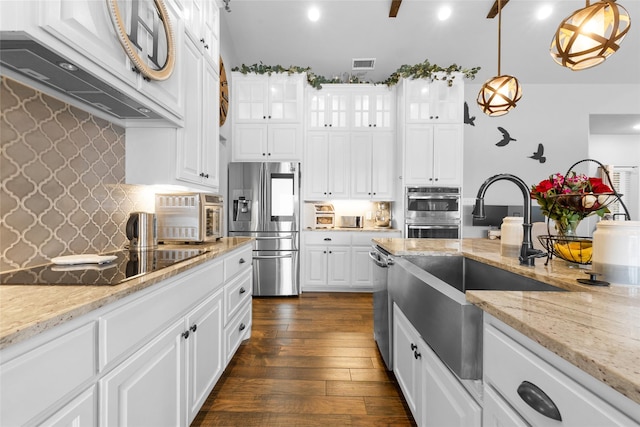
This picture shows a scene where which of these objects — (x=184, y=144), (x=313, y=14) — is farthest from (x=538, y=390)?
(x=313, y=14)

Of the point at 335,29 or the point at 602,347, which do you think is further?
the point at 335,29

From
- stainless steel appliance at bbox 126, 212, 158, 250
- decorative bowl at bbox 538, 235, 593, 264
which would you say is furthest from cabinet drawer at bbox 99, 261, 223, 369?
decorative bowl at bbox 538, 235, 593, 264

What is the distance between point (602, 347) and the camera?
522 mm

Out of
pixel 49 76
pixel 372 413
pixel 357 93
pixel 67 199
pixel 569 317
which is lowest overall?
pixel 372 413

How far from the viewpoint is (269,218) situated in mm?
3885

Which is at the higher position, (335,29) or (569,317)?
(335,29)

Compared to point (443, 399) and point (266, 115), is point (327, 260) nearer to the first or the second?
point (266, 115)

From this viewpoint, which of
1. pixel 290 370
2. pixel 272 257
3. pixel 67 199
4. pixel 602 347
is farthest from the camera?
pixel 272 257

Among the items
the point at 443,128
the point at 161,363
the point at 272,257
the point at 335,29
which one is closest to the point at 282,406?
the point at 161,363

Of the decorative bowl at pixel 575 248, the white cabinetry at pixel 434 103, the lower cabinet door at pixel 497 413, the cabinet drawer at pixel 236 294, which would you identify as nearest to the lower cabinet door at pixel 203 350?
the cabinet drawer at pixel 236 294

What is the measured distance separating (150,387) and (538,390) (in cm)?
119

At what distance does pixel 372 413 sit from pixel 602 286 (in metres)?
1.32

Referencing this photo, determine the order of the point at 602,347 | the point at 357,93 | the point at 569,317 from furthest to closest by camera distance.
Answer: the point at 357,93 → the point at 569,317 → the point at 602,347

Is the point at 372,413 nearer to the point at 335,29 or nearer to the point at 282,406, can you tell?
the point at 282,406
